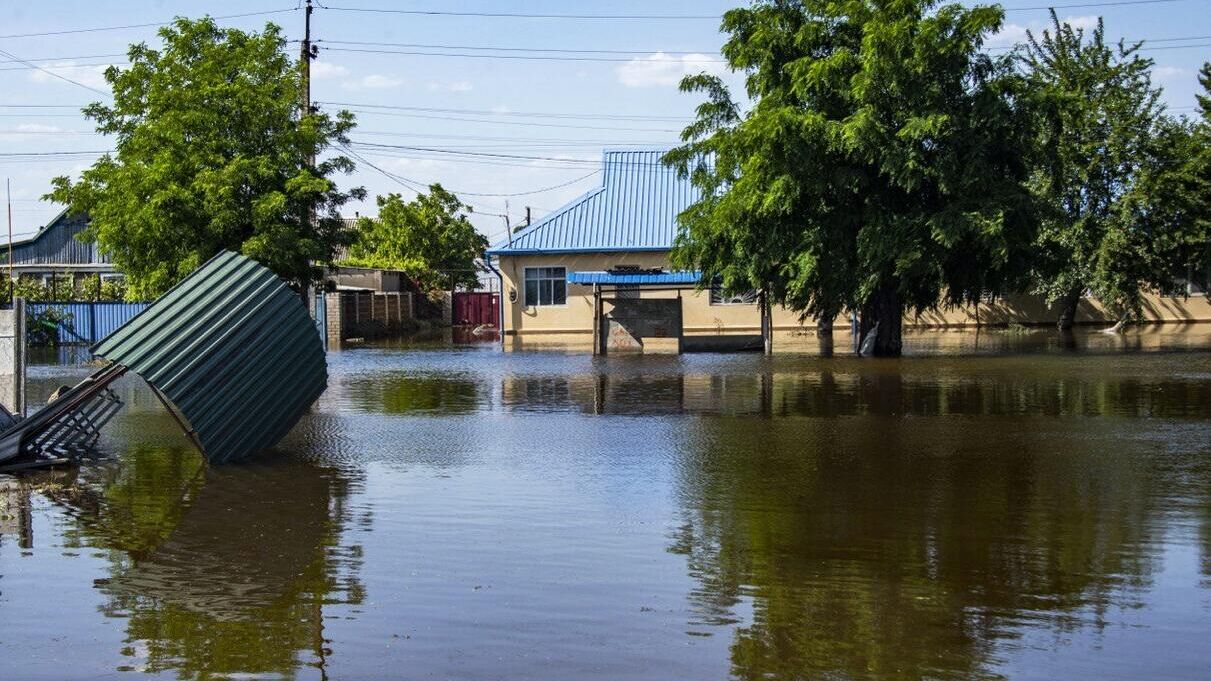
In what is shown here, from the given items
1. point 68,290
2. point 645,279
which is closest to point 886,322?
point 645,279

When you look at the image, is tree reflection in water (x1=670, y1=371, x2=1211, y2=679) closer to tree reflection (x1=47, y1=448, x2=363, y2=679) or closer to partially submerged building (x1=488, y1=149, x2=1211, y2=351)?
tree reflection (x1=47, y1=448, x2=363, y2=679)

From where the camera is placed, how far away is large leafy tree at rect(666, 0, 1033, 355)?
2586cm

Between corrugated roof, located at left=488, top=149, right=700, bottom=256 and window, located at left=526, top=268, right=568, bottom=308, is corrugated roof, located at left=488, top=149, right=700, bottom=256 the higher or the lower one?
the higher one

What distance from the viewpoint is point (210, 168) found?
27422mm

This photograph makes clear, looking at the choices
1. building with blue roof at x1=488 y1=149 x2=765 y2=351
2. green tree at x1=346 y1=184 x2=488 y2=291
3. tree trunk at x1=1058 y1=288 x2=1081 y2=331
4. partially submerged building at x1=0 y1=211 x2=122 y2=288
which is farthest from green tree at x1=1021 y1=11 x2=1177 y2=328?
partially submerged building at x1=0 y1=211 x2=122 y2=288

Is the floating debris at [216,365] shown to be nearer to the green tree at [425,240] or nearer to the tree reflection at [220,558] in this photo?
the tree reflection at [220,558]

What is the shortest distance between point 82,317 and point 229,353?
30273mm

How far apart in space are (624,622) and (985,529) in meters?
3.45

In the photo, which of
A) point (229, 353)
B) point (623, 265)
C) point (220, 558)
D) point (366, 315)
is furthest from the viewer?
point (366, 315)

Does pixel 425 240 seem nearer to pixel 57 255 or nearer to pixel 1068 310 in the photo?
pixel 57 255

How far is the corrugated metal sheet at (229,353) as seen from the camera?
11.9 metres

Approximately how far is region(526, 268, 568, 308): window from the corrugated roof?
1053 millimetres

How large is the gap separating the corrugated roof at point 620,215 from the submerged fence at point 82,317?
1223 centimetres

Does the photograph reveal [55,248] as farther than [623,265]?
Yes
